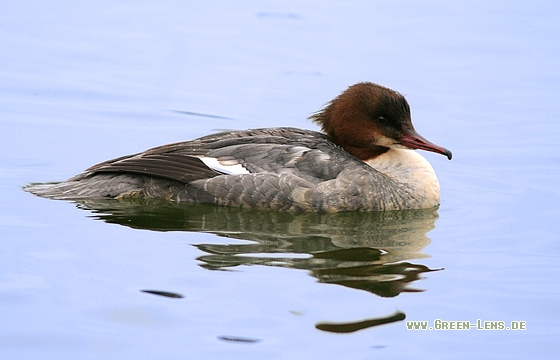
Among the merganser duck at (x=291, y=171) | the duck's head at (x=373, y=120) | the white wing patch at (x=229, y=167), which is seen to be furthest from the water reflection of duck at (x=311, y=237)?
the duck's head at (x=373, y=120)

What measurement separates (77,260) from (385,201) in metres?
3.12

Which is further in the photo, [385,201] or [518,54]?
[518,54]

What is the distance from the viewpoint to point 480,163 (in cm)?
1170

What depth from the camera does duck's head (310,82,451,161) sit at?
10.0 m

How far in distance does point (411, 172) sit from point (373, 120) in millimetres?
629

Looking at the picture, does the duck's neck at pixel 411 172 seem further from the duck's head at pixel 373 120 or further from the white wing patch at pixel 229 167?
the white wing patch at pixel 229 167

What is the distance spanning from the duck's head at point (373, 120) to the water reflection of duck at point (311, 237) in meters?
0.70

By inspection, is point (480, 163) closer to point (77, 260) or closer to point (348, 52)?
point (348, 52)

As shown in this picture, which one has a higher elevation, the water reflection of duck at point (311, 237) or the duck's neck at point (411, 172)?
the duck's neck at point (411, 172)

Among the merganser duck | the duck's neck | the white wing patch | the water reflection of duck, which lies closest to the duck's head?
the merganser duck

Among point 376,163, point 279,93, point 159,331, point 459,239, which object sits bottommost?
point 159,331

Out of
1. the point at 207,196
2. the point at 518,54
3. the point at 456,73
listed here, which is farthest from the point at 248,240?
the point at 518,54

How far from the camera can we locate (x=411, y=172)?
1013 centimetres

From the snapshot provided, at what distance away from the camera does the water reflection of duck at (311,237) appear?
8.11 m
